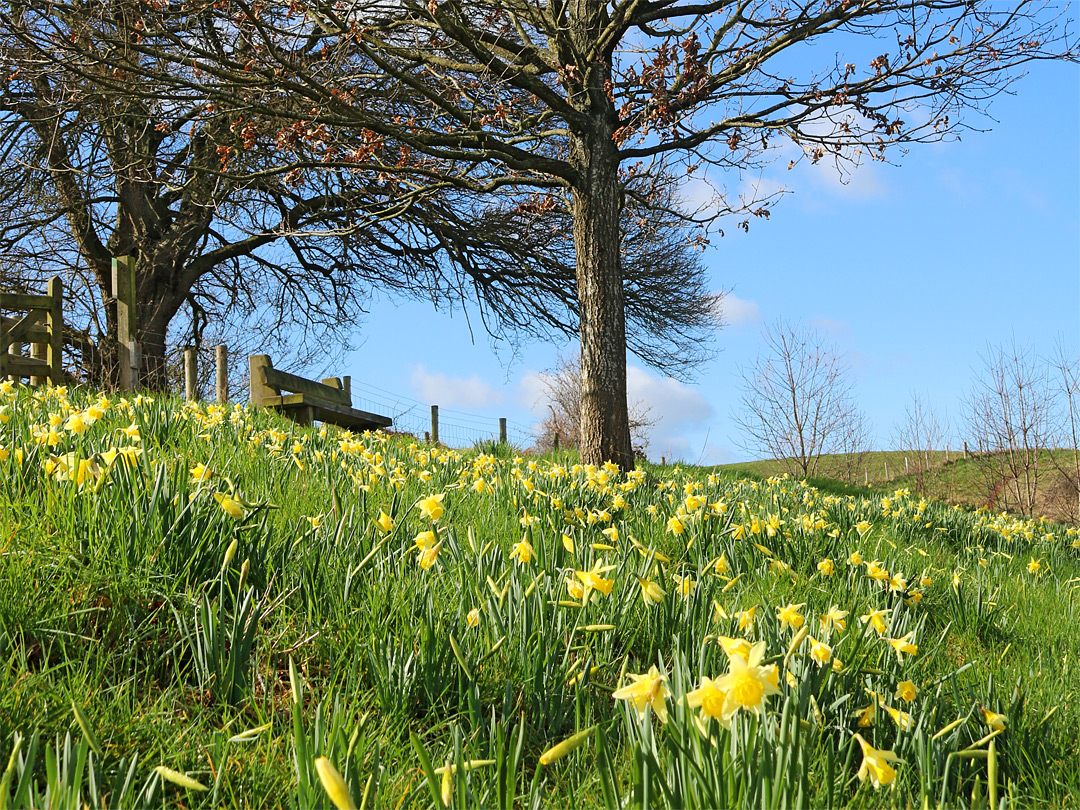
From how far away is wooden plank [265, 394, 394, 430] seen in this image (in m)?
9.67

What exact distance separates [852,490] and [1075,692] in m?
11.1

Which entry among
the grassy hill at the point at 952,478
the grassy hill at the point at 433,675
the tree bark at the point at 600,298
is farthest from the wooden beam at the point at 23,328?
the grassy hill at the point at 952,478

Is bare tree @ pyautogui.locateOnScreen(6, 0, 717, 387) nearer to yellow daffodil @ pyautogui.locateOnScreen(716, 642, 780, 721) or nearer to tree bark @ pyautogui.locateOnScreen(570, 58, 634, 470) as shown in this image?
tree bark @ pyautogui.locateOnScreen(570, 58, 634, 470)

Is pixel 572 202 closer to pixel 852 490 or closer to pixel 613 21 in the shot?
pixel 613 21

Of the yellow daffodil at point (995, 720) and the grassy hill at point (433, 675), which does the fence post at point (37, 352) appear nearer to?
the grassy hill at point (433, 675)

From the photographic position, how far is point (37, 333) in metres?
9.65

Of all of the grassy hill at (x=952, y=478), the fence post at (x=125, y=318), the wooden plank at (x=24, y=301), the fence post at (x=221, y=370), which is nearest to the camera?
the fence post at (x=125, y=318)

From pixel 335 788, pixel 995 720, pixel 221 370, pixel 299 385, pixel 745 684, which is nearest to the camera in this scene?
pixel 335 788

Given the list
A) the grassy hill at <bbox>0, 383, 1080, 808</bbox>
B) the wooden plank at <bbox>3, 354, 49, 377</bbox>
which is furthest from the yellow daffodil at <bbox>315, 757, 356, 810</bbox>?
the wooden plank at <bbox>3, 354, 49, 377</bbox>

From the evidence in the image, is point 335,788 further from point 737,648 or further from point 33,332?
point 33,332

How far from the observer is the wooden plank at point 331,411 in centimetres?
967

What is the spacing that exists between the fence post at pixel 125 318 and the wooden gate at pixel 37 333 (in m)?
0.95

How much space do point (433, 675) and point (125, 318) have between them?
29.8 ft

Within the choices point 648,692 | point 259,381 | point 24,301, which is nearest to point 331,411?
point 259,381
